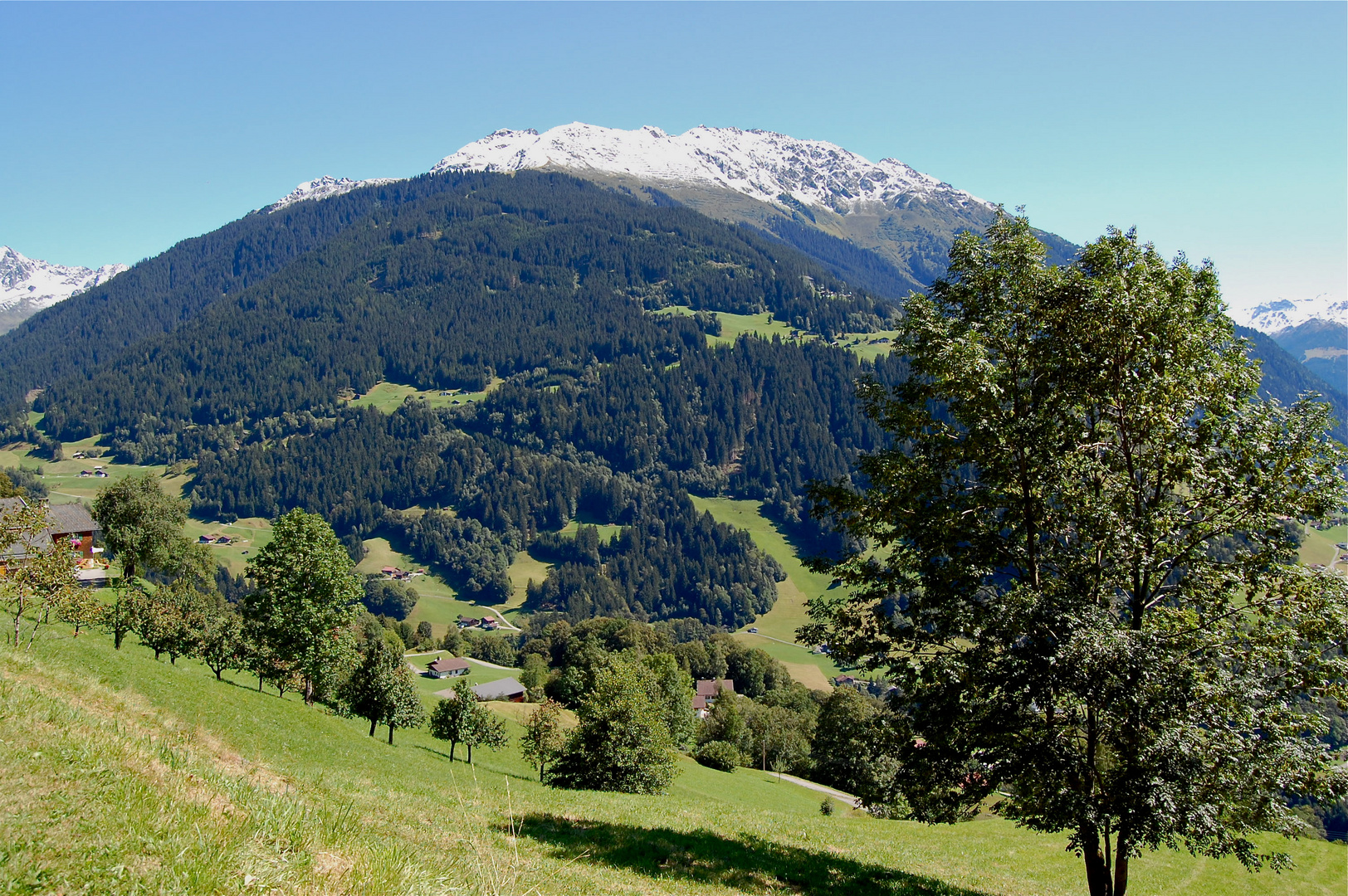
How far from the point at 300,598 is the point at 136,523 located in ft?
77.5

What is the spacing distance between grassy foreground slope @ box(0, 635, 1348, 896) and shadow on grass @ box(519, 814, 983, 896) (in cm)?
8

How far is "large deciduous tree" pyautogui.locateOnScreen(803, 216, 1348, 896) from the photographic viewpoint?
11.9 metres

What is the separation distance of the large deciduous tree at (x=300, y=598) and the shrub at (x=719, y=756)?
44.8 meters

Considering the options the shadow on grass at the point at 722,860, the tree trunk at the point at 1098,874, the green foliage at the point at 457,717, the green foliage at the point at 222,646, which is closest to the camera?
the tree trunk at the point at 1098,874

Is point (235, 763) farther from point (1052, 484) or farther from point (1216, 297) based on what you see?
point (1216, 297)

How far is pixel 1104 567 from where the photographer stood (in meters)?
13.6

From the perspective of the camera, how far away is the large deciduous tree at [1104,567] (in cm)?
1190

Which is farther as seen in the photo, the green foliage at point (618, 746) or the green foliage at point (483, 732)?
the green foliage at point (483, 732)

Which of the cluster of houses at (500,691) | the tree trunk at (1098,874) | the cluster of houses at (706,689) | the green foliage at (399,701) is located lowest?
the cluster of houses at (500,691)

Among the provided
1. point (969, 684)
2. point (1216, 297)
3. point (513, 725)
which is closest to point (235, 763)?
point (969, 684)

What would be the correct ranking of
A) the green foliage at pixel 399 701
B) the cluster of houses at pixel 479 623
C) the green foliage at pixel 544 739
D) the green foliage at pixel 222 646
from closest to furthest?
the green foliage at pixel 399 701, the green foliage at pixel 222 646, the green foliage at pixel 544 739, the cluster of houses at pixel 479 623

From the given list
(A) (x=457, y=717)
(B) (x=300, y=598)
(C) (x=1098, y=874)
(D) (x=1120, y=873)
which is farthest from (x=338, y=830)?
(A) (x=457, y=717)

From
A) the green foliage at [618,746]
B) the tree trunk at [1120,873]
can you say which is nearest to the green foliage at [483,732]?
the green foliage at [618,746]

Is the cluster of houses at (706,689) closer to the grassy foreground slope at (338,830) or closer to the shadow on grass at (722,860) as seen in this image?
the grassy foreground slope at (338,830)
